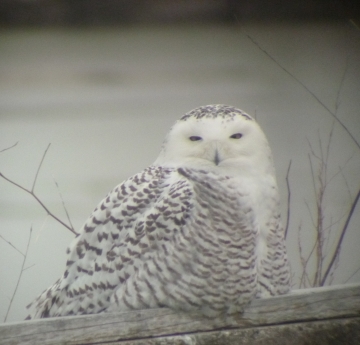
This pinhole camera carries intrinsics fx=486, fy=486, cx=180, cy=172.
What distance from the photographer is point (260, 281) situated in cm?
101

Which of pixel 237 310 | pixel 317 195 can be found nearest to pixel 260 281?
pixel 237 310

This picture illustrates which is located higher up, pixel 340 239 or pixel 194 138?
pixel 194 138

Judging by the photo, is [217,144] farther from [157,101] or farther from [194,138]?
[157,101]

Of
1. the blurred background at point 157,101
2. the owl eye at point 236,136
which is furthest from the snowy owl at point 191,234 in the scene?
the blurred background at point 157,101

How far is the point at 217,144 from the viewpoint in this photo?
3.25 feet

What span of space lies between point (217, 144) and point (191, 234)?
191 millimetres

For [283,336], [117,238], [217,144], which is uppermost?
[217,144]

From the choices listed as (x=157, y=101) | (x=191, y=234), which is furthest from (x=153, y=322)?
(x=157, y=101)

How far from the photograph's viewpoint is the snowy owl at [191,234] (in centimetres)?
94

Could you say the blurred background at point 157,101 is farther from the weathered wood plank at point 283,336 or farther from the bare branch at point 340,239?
the weathered wood plank at point 283,336

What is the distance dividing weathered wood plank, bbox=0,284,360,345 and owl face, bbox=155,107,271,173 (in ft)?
0.95

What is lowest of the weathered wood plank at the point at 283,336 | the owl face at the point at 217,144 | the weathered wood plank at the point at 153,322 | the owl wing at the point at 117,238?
the weathered wood plank at the point at 283,336

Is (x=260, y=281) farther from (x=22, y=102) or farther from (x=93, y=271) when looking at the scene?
(x=22, y=102)

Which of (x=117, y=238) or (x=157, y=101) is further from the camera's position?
(x=157, y=101)
